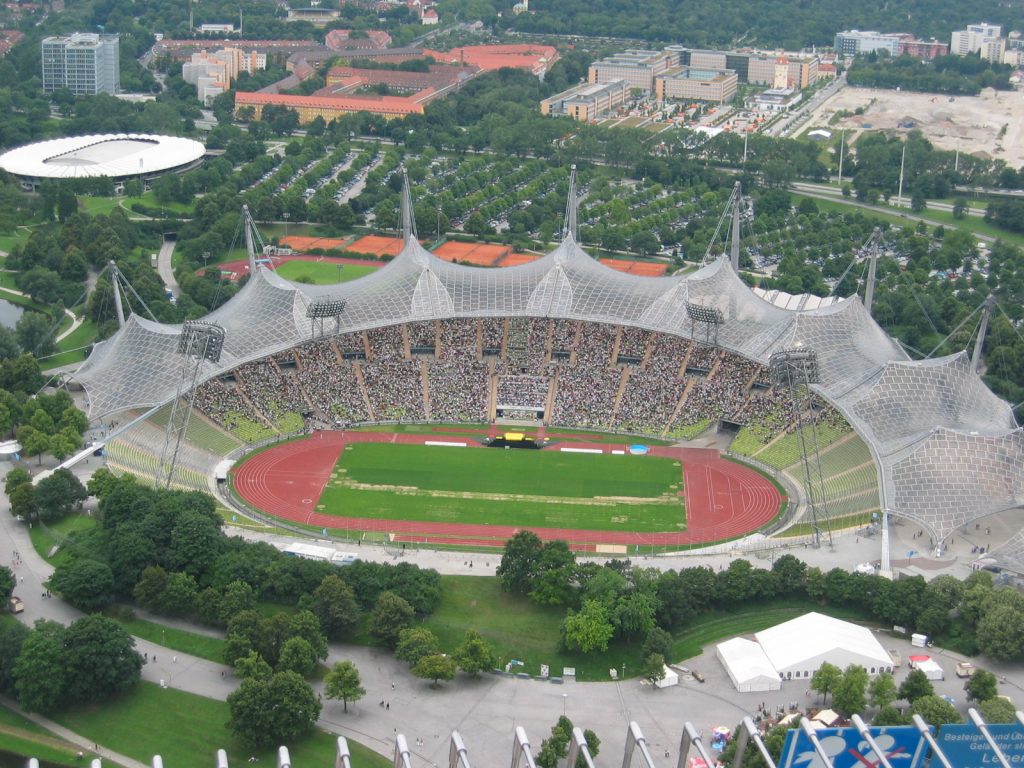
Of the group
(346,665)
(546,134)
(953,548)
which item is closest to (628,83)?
(546,134)

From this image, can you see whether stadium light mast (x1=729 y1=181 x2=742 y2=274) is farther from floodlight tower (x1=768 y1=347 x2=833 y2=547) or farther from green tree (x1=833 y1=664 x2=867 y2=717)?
green tree (x1=833 y1=664 x2=867 y2=717)

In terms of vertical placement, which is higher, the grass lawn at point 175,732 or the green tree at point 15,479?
the green tree at point 15,479

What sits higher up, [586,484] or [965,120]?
[965,120]

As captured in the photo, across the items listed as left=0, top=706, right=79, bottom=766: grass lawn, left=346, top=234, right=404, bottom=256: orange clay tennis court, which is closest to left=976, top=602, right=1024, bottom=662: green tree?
left=0, top=706, right=79, bottom=766: grass lawn

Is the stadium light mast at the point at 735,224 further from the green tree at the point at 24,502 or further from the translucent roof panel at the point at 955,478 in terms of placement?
the green tree at the point at 24,502

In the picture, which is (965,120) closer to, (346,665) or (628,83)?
(628,83)

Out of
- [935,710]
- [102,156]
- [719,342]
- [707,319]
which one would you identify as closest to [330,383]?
[707,319]

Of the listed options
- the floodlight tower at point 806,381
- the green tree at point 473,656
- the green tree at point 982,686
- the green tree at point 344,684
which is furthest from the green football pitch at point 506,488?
the green tree at point 982,686
